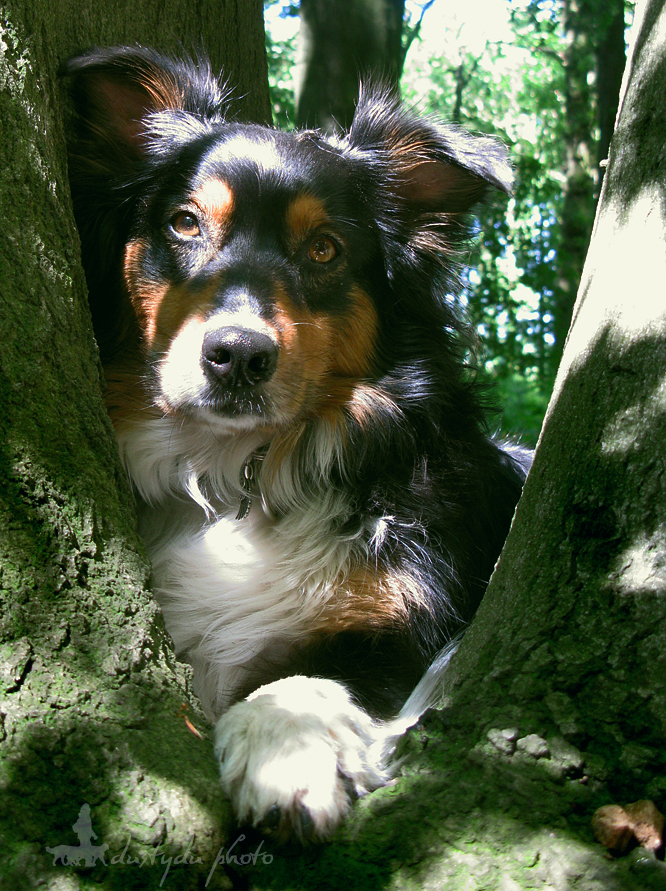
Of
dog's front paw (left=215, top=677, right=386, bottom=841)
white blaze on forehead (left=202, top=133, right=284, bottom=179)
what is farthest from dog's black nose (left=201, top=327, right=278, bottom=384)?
dog's front paw (left=215, top=677, right=386, bottom=841)

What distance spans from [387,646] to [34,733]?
1.49m

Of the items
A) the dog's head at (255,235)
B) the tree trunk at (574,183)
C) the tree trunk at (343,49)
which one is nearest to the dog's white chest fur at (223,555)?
the dog's head at (255,235)

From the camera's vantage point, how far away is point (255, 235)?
127 inches

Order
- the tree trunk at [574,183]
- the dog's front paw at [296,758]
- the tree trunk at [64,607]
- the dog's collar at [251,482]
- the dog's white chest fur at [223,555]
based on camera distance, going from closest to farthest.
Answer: the tree trunk at [64,607] → the dog's front paw at [296,758] → the dog's white chest fur at [223,555] → the dog's collar at [251,482] → the tree trunk at [574,183]

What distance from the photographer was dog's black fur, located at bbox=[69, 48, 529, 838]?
3043 millimetres

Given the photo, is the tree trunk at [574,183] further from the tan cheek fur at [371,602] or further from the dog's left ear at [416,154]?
the tan cheek fur at [371,602]

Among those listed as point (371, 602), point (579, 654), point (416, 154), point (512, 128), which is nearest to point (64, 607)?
point (579, 654)

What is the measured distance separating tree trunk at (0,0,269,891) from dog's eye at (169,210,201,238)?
0.77 m

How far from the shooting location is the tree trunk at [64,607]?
1.64 meters

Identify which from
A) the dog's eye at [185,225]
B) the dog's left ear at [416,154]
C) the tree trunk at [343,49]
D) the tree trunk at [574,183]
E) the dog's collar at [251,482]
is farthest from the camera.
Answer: the tree trunk at [574,183]

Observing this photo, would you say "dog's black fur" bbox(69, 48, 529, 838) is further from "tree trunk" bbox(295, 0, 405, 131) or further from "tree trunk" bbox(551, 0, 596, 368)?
"tree trunk" bbox(551, 0, 596, 368)

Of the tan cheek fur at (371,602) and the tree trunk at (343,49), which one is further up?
the tree trunk at (343,49)

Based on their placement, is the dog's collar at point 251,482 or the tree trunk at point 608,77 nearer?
the dog's collar at point 251,482

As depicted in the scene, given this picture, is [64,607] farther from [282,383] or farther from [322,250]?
[322,250]
